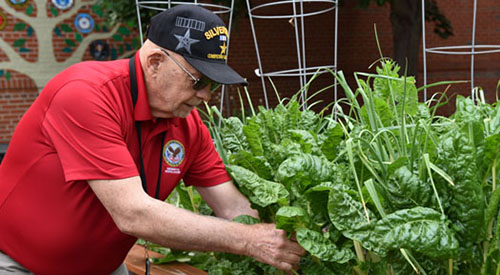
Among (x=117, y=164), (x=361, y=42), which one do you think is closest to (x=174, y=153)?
(x=117, y=164)

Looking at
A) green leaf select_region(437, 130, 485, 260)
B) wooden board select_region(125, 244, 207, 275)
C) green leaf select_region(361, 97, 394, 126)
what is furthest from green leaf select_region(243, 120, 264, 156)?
green leaf select_region(437, 130, 485, 260)

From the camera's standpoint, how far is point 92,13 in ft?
36.1

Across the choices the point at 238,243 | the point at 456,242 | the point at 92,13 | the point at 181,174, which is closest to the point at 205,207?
the point at 181,174

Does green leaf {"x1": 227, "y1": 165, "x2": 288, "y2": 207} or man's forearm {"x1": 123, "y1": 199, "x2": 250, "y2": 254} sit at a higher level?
green leaf {"x1": 227, "y1": 165, "x2": 288, "y2": 207}

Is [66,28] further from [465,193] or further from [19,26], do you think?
[465,193]

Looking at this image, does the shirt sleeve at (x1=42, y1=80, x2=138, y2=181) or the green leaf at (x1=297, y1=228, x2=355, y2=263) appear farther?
the shirt sleeve at (x1=42, y1=80, x2=138, y2=181)

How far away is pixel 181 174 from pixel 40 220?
0.51 m

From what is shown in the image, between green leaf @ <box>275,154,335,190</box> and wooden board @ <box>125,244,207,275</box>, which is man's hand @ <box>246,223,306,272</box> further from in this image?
wooden board @ <box>125,244,207,275</box>

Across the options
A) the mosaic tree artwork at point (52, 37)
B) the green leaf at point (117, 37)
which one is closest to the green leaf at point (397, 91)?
the mosaic tree artwork at point (52, 37)

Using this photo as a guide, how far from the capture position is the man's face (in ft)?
6.25

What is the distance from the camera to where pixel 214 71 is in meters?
1.89

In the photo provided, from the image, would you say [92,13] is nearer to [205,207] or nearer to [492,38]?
[492,38]

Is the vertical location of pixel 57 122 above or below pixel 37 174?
above

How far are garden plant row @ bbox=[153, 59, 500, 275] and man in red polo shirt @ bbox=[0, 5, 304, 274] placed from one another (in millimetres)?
141
